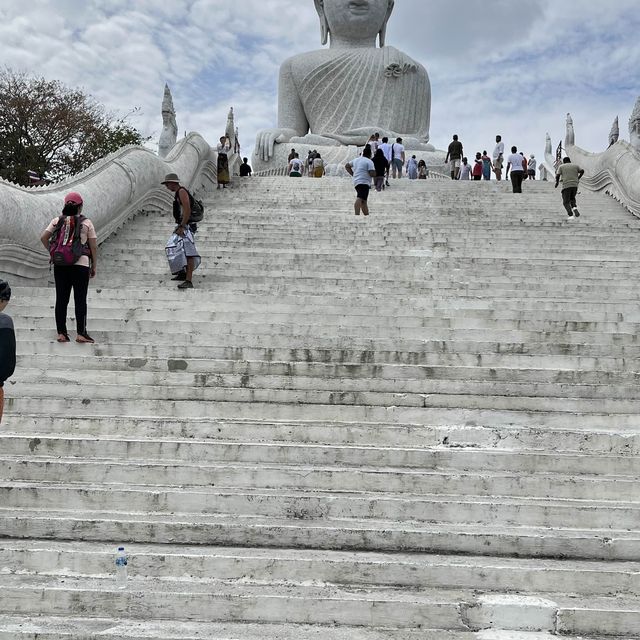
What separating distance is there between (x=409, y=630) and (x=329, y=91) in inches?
837

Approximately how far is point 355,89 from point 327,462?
19837 mm

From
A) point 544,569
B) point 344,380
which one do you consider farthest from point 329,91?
point 544,569

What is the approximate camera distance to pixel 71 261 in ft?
19.9

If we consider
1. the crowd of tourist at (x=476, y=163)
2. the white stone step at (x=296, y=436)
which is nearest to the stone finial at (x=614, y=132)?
the crowd of tourist at (x=476, y=163)

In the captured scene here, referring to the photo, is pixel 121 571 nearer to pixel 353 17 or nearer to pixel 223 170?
pixel 223 170

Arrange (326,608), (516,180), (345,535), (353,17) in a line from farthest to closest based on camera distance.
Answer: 1. (353,17)
2. (516,180)
3. (345,535)
4. (326,608)

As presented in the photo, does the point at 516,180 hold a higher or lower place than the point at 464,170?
lower

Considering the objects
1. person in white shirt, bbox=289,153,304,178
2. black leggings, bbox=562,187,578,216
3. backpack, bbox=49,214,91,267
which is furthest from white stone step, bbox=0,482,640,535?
person in white shirt, bbox=289,153,304,178

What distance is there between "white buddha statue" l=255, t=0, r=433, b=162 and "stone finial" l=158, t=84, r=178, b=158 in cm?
564

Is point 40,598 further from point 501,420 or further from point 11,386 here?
point 501,420

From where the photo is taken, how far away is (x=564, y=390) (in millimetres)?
5344

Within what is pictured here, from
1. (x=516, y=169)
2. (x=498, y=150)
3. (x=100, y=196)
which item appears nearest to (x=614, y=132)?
(x=498, y=150)

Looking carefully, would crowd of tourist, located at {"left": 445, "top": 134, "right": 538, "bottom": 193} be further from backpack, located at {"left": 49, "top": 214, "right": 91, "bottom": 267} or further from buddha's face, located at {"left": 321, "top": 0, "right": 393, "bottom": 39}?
backpack, located at {"left": 49, "top": 214, "right": 91, "bottom": 267}

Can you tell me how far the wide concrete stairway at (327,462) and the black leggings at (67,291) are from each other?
20 cm
